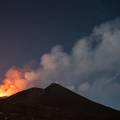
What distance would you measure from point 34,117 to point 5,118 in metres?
21.0

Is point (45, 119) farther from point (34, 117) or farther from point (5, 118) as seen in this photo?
point (5, 118)

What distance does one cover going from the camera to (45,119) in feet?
655

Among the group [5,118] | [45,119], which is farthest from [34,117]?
[5,118]

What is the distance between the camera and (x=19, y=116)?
642 ft

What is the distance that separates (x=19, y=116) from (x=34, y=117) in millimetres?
9623

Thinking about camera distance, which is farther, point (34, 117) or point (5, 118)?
point (34, 117)

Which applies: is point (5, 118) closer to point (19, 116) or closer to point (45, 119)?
point (19, 116)

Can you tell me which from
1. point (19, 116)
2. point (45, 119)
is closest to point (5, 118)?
point (19, 116)

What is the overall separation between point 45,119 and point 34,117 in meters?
7.35

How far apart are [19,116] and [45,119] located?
1695 centimetres

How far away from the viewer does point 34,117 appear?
197875mm

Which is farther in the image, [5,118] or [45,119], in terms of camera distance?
[45,119]
